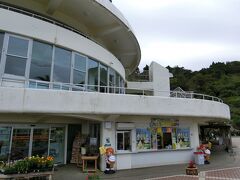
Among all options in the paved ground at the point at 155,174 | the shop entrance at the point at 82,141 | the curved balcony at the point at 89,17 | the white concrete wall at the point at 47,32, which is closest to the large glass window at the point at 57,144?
the shop entrance at the point at 82,141

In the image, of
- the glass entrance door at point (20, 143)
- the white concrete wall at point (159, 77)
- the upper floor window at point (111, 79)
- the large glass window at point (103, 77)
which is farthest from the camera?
the white concrete wall at point (159, 77)

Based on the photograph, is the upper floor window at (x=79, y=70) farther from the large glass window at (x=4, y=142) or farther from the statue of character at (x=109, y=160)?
the large glass window at (x=4, y=142)

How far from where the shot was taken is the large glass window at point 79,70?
13.4 metres

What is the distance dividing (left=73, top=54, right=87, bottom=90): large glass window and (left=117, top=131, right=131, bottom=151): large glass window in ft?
12.5

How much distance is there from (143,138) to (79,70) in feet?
18.8

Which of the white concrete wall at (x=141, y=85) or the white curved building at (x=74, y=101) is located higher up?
the white concrete wall at (x=141, y=85)

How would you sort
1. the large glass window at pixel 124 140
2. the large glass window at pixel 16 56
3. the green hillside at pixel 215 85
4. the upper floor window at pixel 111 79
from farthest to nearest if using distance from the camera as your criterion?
the green hillside at pixel 215 85 → the upper floor window at pixel 111 79 → the large glass window at pixel 124 140 → the large glass window at pixel 16 56

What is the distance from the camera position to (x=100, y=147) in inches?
510

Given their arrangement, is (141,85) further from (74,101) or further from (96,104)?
(74,101)

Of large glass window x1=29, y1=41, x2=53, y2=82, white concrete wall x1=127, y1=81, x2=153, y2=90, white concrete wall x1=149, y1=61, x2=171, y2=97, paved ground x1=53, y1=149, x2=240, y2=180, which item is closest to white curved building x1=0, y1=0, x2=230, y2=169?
large glass window x1=29, y1=41, x2=53, y2=82

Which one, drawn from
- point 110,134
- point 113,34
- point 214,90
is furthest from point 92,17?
point 214,90

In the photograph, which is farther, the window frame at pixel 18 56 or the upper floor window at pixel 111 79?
the upper floor window at pixel 111 79

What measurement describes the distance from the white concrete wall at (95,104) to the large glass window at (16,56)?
150cm

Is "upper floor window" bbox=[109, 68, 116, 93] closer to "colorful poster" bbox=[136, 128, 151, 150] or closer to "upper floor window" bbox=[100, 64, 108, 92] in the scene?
"upper floor window" bbox=[100, 64, 108, 92]
